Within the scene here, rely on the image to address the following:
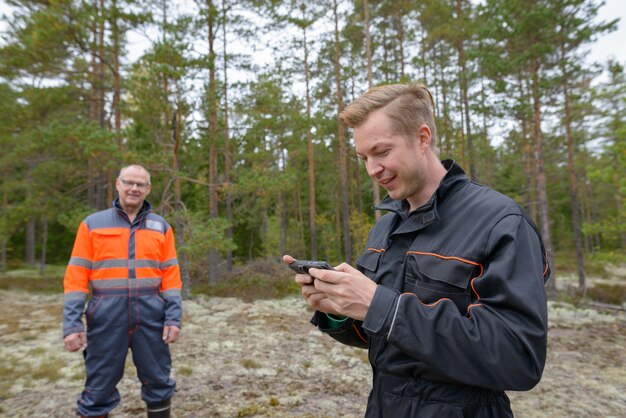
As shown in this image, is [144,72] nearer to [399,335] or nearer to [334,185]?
[399,335]

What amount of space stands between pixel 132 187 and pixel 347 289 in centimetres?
270

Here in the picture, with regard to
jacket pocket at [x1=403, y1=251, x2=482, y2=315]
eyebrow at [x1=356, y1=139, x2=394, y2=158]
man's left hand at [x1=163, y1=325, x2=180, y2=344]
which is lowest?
man's left hand at [x1=163, y1=325, x2=180, y2=344]

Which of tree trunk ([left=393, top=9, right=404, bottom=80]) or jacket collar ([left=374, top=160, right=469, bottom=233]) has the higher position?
tree trunk ([left=393, top=9, right=404, bottom=80])

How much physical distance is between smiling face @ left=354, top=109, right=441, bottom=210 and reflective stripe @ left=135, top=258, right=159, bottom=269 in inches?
99.3

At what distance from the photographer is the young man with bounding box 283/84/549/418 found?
1099mm

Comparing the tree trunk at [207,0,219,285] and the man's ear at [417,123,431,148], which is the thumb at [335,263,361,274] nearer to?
the man's ear at [417,123,431,148]

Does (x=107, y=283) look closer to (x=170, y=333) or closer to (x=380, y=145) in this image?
(x=170, y=333)

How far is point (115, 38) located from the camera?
1038cm

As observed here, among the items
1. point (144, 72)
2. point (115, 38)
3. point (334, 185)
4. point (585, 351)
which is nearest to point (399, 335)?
point (585, 351)

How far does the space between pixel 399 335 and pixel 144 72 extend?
10431mm

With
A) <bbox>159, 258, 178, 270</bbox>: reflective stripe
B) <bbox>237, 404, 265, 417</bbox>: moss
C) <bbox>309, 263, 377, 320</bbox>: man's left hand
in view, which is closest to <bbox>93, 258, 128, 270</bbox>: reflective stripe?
<bbox>159, 258, 178, 270</bbox>: reflective stripe

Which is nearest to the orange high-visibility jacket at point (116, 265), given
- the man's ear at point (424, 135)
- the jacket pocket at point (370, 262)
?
the jacket pocket at point (370, 262)

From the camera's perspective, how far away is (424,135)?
1513 mm

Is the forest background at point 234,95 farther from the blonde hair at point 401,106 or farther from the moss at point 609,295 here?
the blonde hair at point 401,106
